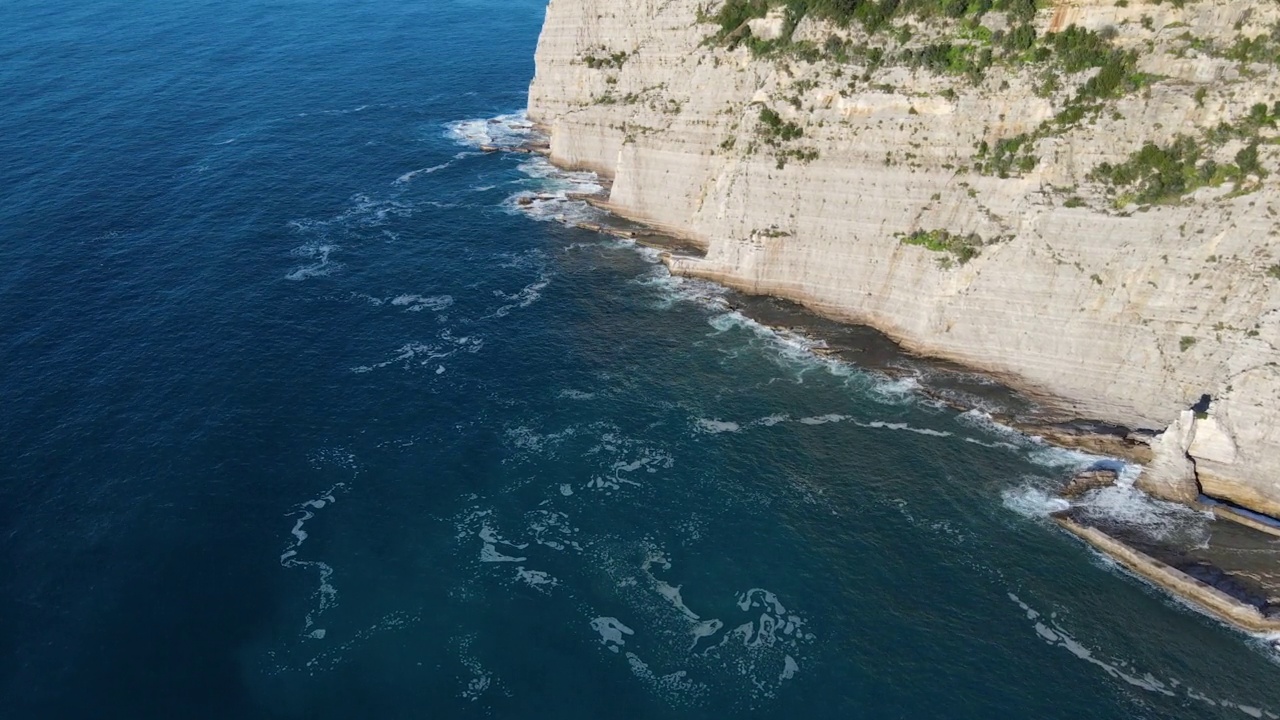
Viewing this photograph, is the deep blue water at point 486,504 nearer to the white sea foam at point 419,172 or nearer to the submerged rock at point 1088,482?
the submerged rock at point 1088,482

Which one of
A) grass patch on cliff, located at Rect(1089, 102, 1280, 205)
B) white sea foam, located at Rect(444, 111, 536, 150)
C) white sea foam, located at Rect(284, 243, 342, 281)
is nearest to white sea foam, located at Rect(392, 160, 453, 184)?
white sea foam, located at Rect(444, 111, 536, 150)

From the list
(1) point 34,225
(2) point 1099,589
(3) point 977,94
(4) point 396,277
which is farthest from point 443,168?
(2) point 1099,589

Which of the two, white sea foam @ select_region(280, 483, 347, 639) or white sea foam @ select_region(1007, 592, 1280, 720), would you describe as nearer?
white sea foam @ select_region(1007, 592, 1280, 720)

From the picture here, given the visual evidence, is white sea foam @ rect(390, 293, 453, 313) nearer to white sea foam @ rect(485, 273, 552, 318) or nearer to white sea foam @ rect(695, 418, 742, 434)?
white sea foam @ rect(485, 273, 552, 318)

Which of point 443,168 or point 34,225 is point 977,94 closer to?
point 443,168

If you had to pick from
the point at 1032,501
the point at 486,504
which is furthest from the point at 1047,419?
the point at 486,504

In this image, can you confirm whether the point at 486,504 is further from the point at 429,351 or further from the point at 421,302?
the point at 421,302
